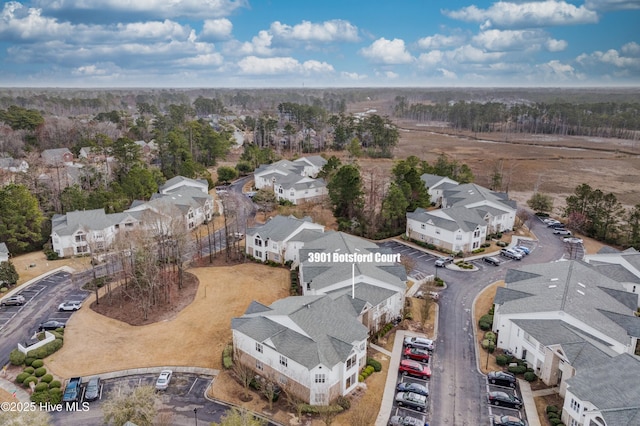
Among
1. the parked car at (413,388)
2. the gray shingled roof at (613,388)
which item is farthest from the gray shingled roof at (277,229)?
the gray shingled roof at (613,388)

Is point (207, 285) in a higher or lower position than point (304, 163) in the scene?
lower

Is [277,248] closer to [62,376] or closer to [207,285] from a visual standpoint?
[207,285]

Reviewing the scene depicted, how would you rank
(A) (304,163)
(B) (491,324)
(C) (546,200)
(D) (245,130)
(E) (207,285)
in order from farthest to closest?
1. (D) (245,130)
2. (A) (304,163)
3. (C) (546,200)
4. (E) (207,285)
5. (B) (491,324)

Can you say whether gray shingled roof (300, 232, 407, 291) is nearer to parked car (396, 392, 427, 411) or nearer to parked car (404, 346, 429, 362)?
parked car (404, 346, 429, 362)

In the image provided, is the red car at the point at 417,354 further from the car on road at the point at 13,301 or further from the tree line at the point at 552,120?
the tree line at the point at 552,120

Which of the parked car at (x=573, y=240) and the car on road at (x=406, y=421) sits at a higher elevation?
the parked car at (x=573, y=240)

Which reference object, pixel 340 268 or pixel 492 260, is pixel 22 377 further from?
pixel 492 260

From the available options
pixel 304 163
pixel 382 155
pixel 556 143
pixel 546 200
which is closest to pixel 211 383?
pixel 546 200

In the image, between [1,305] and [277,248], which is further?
[277,248]
